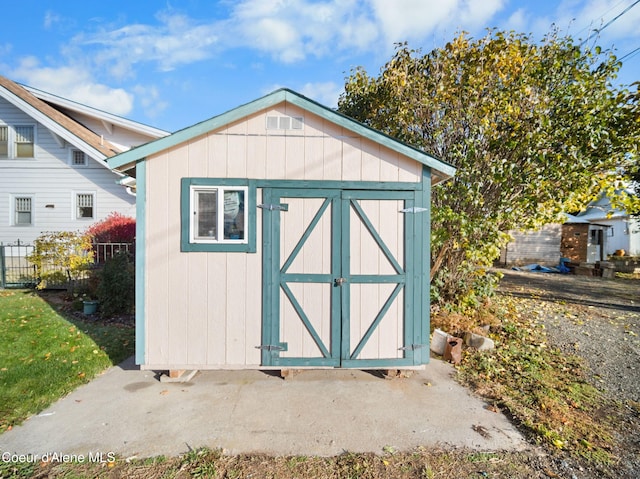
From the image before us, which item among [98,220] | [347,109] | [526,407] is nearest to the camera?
[526,407]

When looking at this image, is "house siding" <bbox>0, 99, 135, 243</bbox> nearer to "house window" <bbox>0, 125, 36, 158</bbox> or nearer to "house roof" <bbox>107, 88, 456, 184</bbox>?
"house window" <bbox>0, 125, 36, 158</bbox>

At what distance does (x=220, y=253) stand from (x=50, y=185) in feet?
40.2

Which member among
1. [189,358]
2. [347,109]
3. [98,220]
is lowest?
[189,358]

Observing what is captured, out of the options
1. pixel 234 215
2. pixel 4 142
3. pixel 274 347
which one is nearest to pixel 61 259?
pixel 234 215

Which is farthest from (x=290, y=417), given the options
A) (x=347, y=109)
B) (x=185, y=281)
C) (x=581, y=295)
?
(x=581, y=295)

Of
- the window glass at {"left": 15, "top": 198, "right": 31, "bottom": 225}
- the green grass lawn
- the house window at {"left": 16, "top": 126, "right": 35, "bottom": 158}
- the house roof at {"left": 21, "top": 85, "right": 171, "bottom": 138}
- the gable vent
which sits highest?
the house roof at {"left": 21, "top": 85, "right": 171, "bottom": 138}

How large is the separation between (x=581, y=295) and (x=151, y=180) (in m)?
11.5

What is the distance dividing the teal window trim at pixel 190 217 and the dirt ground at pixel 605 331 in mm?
3933

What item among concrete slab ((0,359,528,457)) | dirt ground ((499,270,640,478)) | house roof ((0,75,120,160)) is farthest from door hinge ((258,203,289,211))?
house roof ((0,75,120,160))

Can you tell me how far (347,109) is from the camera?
9.54 metres

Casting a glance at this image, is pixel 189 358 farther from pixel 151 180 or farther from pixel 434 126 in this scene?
pixel 434 126

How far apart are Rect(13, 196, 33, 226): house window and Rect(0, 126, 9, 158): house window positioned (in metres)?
1.71

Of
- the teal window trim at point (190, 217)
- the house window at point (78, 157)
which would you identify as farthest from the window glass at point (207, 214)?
the house window at point (78, 157)

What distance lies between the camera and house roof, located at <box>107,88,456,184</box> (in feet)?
13.6
